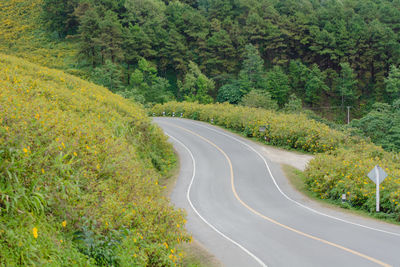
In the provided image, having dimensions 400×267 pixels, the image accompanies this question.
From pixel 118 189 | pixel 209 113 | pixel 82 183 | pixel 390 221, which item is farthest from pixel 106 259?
pixel 209 113

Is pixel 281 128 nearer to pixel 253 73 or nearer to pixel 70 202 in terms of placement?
pixel 70 202

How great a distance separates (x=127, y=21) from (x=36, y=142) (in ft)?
215

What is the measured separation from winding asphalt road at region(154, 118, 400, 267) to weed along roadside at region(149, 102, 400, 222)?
1.11 m

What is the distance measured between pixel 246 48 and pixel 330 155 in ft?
154

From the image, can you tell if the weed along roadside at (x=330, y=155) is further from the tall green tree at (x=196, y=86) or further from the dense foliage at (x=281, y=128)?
the tall green tree at (x=196, y=86)

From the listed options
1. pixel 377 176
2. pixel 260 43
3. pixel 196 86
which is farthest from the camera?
pixel 260 43

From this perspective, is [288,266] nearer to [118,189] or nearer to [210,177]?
[118,189]

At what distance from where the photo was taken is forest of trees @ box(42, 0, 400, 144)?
5712 centimetres

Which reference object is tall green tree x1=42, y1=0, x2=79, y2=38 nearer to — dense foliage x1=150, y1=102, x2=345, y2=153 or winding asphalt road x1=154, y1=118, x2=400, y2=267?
dense foliage x1=150, y1=102, x2=345, y2=153

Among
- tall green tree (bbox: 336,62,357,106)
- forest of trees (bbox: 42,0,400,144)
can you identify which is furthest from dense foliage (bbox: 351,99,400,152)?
tall green tree (bbox: 336,62,357,106)

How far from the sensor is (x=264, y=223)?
39.8 ft

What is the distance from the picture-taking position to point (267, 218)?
12781 millimetres

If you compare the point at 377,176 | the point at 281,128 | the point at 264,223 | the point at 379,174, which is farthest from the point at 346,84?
the point at 264,223

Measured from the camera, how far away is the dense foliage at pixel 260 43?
194 feet
